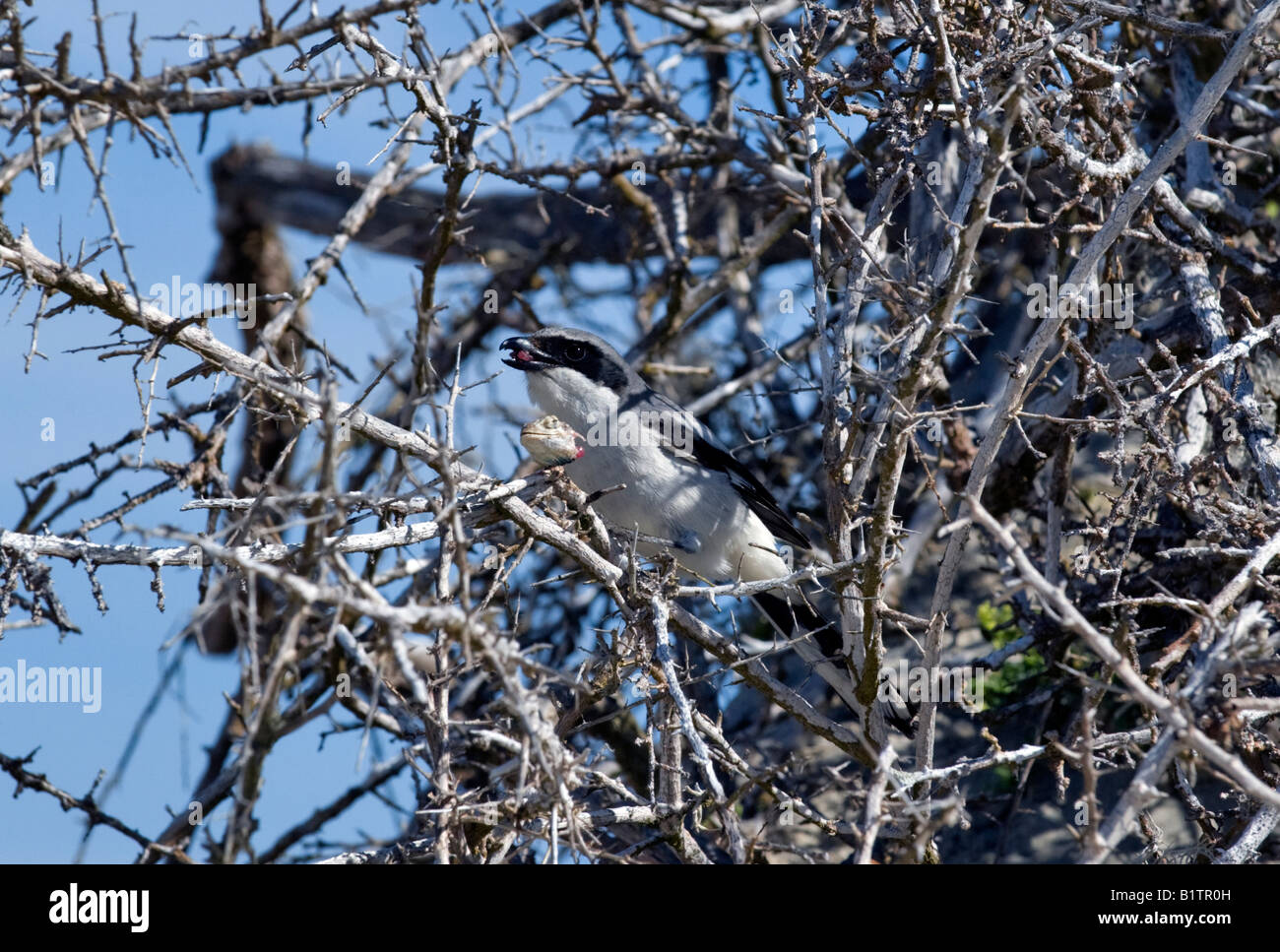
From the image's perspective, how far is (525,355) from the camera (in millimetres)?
5082

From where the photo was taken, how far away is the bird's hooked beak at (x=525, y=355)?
16.6 ft

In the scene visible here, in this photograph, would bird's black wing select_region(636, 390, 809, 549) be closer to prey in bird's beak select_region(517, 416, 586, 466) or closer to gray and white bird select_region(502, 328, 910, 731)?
gray and white bird select_region(502, 328, 910, 731)

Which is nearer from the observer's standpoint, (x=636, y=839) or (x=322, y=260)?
(x=636, y=839)

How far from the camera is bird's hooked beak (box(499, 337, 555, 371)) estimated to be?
5.06 metres

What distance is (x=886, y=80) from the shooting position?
362 cm

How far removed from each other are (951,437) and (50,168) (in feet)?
11.7

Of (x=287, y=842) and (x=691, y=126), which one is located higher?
(x=691, y=126)

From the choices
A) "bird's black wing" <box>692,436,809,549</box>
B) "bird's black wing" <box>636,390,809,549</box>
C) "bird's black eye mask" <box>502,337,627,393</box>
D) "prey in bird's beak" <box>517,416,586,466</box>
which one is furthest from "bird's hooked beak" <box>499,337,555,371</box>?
"prey in bird's beak" <box>517,416,586,466</box>

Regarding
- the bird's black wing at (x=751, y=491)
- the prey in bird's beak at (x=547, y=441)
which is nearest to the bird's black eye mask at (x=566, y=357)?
the bird's black wing at (x=751, y=491)

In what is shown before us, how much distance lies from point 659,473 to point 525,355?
0.81 meters

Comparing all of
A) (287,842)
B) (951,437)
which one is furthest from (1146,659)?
(287,842)

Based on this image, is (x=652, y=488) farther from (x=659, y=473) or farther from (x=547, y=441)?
(x=547, y=441)

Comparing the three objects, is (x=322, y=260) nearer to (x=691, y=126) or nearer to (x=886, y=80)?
(x=691, y=126)
